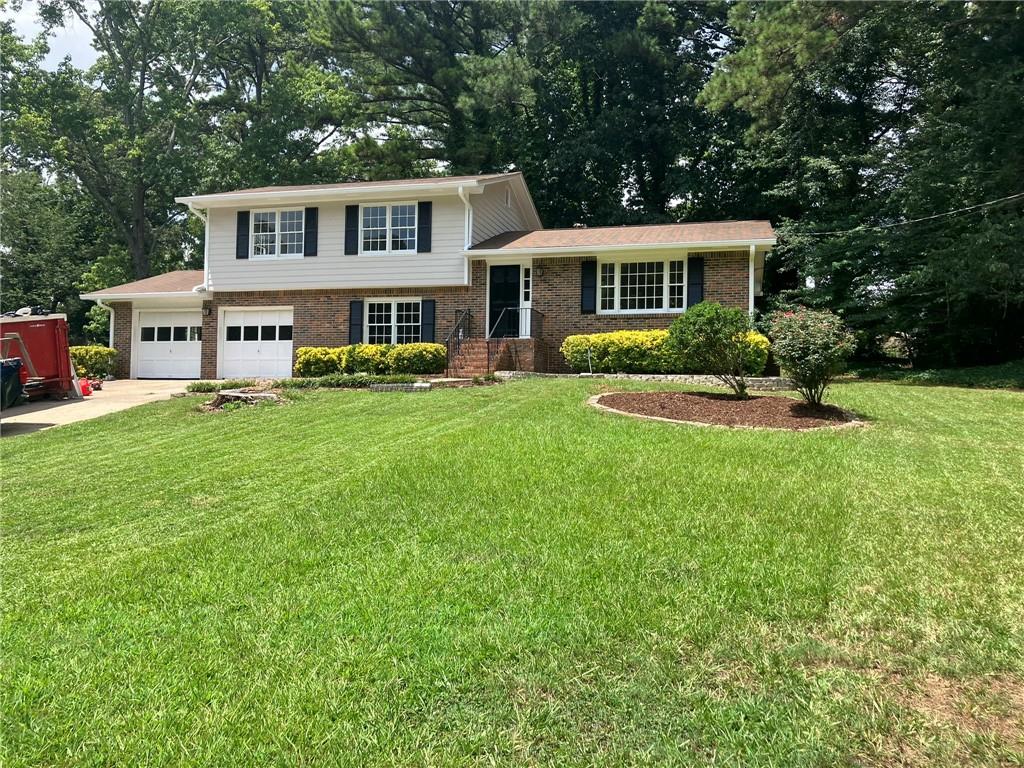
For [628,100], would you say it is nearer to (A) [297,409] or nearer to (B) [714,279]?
(B) [714,279]

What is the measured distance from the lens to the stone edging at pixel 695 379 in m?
12.5

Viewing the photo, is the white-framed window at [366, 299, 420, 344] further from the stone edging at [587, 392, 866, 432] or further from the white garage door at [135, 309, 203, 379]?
the stone edging at [587, 392, 866, 432]

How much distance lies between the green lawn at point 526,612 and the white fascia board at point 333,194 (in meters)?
12.6

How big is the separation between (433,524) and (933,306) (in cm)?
2000

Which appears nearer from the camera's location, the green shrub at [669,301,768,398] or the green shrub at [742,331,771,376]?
the green shrub at [669,301,768,398]

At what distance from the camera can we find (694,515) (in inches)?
175

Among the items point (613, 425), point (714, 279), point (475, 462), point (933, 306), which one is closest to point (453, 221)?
point (714, 279)

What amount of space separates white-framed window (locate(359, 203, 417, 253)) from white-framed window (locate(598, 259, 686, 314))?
5.42m

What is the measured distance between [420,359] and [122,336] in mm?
10752

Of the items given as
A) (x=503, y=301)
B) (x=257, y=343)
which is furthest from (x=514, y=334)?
(x=257, y=343)

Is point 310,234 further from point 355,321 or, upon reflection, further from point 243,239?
point 355,321

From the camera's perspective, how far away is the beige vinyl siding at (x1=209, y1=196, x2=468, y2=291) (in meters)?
17.7

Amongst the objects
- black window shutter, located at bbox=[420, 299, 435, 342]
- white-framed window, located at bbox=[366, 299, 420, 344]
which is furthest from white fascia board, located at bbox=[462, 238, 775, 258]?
white-framed window, located at bbox=[366, 299, 420, 344]

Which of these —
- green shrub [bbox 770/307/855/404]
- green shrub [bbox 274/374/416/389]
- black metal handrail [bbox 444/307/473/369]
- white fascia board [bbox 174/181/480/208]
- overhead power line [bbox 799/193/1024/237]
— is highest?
white fascia board [bbox 174/181/480/208]
